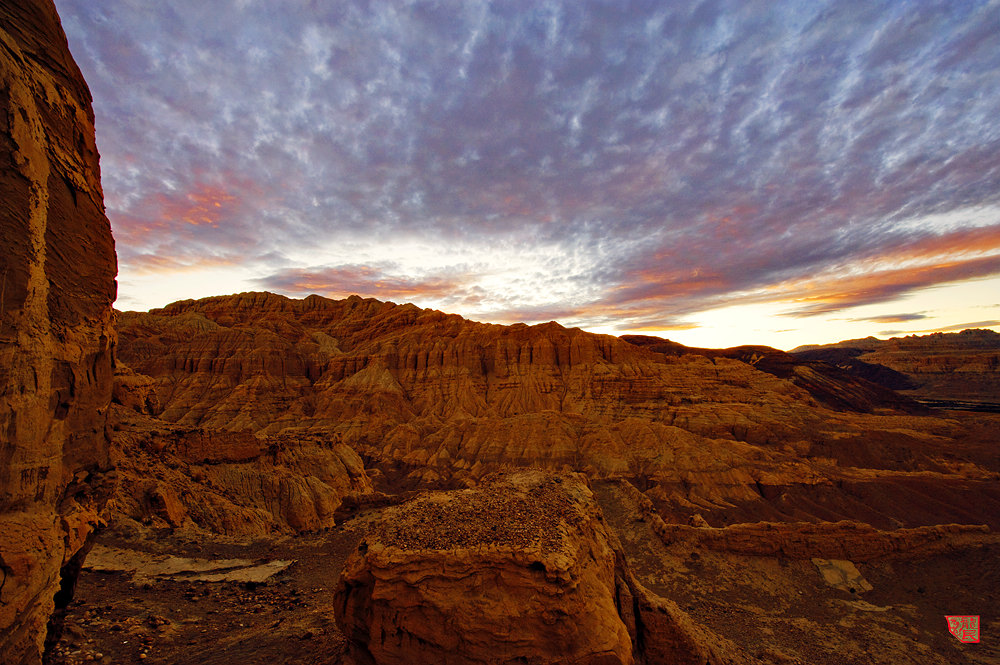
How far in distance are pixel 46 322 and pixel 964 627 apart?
985 inches

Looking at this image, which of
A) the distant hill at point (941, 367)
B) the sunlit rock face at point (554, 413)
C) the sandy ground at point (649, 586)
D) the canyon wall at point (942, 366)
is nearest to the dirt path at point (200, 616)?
the sandy ground at point (649, 586)

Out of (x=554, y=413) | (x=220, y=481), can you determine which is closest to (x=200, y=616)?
(x=220, y=481)

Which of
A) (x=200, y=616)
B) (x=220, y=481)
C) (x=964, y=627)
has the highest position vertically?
(x=220, y=481)

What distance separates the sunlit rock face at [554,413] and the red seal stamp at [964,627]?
52.1ft

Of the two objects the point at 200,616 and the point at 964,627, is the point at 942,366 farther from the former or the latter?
the point at 200,616

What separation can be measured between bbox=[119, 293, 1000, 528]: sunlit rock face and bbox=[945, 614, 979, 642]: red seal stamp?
15877 mm


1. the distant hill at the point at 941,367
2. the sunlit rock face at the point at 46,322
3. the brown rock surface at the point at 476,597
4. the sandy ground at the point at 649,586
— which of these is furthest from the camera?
the distant hill at the point at 941,367

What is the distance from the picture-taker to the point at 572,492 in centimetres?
1053

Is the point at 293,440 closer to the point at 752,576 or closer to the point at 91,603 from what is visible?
the point at 91,603

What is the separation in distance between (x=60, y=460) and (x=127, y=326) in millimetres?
82581

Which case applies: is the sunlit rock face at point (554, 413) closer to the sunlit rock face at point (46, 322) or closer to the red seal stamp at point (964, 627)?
the red seal stamp at point (964, 627)

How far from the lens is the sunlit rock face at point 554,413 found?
37562 mm

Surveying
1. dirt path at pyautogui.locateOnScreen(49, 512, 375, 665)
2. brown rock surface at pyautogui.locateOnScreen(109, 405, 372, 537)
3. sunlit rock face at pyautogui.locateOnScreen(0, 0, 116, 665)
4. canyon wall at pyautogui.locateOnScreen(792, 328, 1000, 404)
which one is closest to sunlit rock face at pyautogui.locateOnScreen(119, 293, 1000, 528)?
brown rock surface at pyautogui.locateOnScreen(109, 405, 372, 537)

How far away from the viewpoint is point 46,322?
199 inches
